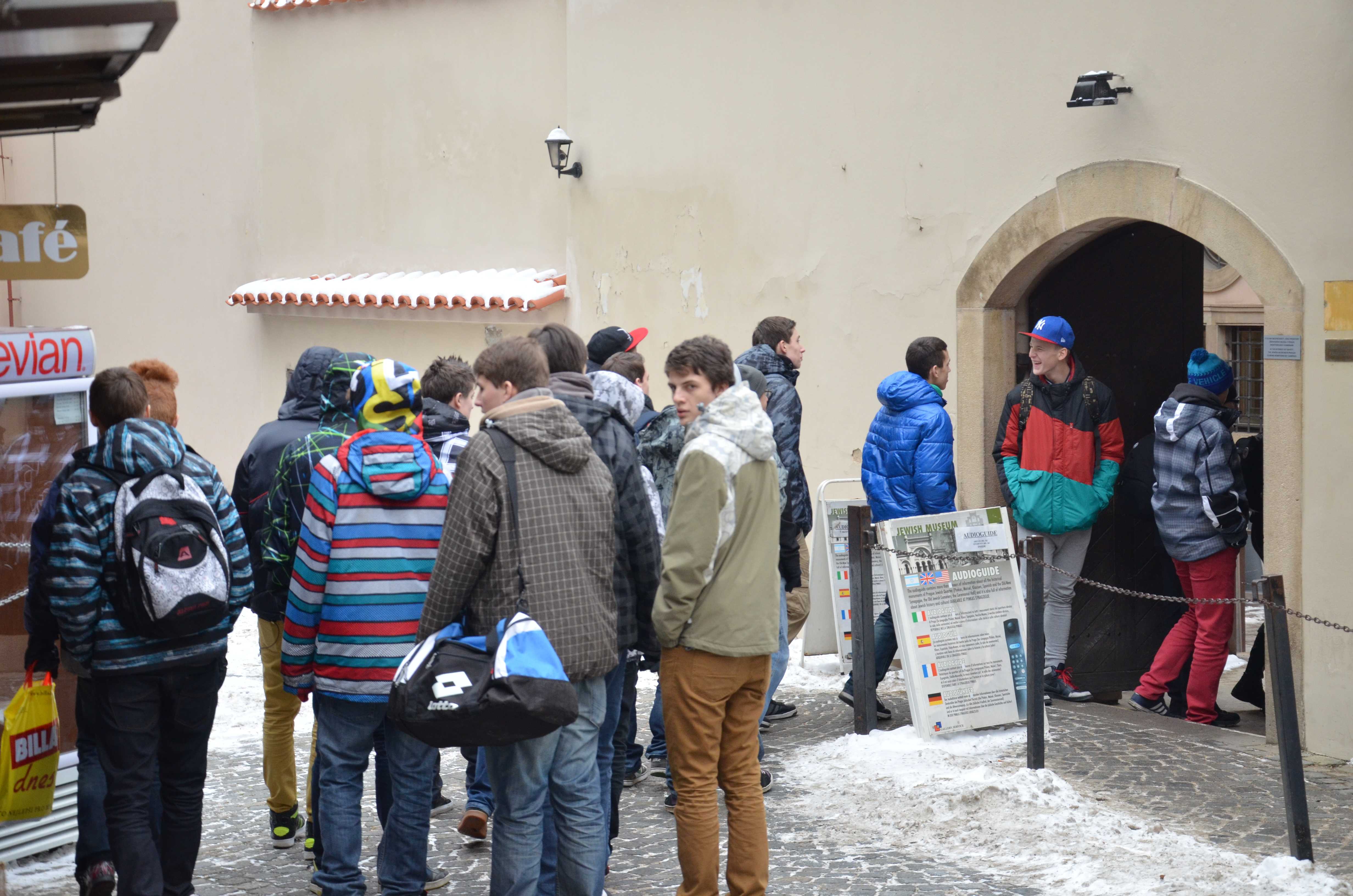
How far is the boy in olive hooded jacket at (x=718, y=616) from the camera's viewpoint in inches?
169

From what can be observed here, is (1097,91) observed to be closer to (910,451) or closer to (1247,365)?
(910,451)

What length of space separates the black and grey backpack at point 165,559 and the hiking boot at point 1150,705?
17.2 ft

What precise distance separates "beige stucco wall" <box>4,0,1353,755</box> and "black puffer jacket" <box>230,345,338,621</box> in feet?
14.3

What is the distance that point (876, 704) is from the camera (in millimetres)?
7074

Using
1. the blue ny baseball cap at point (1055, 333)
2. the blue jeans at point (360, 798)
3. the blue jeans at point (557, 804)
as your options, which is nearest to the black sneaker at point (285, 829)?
the blue jeans at point (360, 798)

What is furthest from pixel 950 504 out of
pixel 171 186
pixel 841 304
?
pixel 171 186

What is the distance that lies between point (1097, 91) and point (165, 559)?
540 cm

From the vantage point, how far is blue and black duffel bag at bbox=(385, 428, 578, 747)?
12.4 ft

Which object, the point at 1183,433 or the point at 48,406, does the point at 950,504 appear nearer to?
the point at 1183,433

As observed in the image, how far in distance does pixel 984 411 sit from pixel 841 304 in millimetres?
1266

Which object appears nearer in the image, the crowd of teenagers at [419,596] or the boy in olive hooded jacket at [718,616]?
the crowd of teenagers at [419,596]

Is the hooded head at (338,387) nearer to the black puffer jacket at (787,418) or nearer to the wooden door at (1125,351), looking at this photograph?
the black puffer jacket at (787,418)

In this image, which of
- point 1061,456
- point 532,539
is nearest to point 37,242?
point 532,539

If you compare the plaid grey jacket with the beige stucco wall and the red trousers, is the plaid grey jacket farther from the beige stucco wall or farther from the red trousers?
the beige stucco wall
